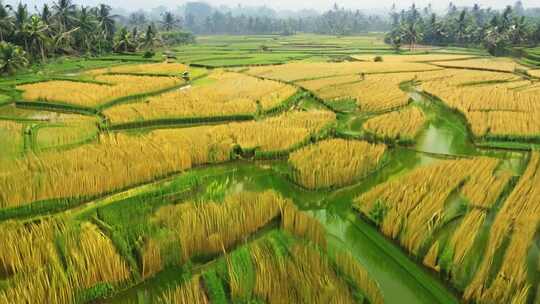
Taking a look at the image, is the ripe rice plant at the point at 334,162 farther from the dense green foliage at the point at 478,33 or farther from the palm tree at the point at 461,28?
the palm tree at the point at 461,28

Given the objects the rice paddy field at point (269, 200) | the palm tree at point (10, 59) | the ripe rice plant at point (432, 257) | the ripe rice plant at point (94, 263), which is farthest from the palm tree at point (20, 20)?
the ripe rice plant at point (432, 257)

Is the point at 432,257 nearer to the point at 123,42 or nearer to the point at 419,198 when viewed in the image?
the point at 419,198

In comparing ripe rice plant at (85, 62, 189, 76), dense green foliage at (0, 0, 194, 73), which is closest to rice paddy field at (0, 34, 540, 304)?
ripe rice plant at (85, 62, 189, 76)

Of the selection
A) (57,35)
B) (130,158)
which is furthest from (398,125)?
(57,35)

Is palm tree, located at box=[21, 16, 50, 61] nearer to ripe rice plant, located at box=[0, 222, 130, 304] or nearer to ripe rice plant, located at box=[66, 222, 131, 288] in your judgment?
ripe rice plant, located at box=[0, 222, 130, 304]

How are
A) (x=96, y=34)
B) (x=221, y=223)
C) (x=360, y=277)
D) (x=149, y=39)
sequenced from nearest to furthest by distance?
(x=360, y=277) < (x=221, y=223) < (x=96, y=34) < (x=149, y=39)

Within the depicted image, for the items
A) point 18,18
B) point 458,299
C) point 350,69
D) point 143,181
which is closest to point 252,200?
point 143,181
